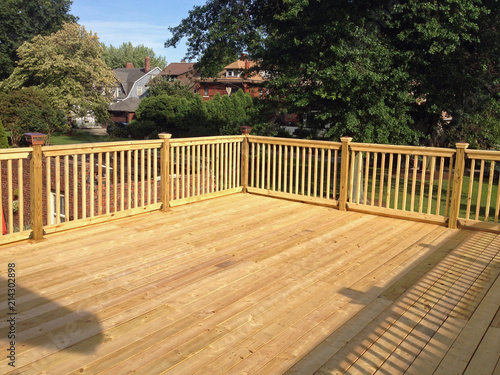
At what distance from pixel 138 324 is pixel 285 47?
8.38 meters

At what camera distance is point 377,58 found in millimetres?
9055

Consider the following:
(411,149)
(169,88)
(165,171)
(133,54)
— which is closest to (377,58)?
(411,149)

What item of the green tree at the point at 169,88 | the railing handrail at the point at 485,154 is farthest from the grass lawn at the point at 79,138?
the railing handrail at the point at 485,154

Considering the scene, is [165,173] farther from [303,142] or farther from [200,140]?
[303,142]

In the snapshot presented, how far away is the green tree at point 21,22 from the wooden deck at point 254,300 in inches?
1414

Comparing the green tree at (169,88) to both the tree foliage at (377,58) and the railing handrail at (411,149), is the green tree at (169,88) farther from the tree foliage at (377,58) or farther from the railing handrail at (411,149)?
the railing handrail at (411,149)

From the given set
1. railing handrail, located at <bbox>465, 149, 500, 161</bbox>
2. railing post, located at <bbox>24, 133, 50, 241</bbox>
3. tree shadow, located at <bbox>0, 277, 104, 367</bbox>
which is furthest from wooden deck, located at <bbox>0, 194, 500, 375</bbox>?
railing handrail, located at <bbox>465, 149, 500, 161</bbox>

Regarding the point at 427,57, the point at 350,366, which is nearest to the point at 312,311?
the point at 350,366

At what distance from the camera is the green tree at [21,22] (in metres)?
35.7

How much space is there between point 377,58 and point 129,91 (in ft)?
137

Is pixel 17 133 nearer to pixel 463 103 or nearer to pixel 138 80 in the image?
pixel 463 103

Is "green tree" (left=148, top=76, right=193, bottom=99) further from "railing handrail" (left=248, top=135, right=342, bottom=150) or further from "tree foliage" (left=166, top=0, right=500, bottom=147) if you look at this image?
"railing handrail" (left=248, top=135, right=342, bottom=150)

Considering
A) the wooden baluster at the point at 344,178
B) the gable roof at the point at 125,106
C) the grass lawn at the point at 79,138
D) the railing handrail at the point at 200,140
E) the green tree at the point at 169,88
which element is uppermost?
the green tree at the point at 169,88

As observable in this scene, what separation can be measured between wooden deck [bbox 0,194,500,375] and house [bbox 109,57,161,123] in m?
38.9
